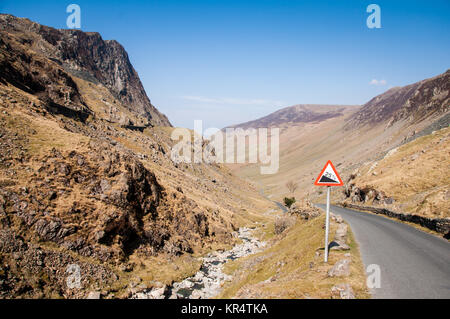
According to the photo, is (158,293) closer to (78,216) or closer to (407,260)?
(78,216)

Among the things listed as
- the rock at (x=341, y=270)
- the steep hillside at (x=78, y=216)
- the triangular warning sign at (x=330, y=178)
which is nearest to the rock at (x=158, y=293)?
the steep hillside at (x=78, y=216)

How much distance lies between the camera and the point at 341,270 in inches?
479

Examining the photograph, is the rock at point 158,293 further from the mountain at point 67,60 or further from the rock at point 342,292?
the mountain at point 67,60

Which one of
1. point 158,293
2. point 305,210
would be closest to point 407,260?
point 158,293

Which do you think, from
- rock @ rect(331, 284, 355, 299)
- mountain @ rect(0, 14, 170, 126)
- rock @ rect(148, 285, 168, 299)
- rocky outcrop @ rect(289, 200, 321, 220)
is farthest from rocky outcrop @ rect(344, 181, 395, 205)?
mountain @ rect(0, 14, 170, 126)

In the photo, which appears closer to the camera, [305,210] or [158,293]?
[158,293]

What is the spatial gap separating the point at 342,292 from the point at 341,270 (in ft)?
6.98

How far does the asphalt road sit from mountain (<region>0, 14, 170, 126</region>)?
57.2 metres

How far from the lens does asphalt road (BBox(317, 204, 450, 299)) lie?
10367 millimetres

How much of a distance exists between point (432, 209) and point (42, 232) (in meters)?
36.9

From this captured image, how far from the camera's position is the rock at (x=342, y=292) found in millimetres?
9982
